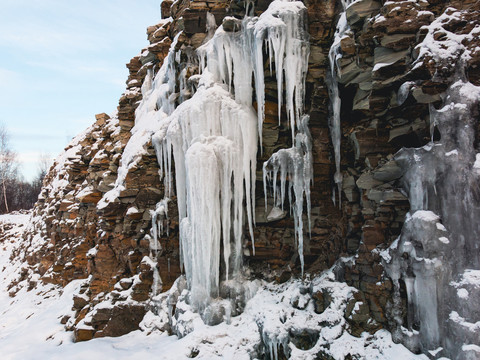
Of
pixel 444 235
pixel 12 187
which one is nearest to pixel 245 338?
pixel 444 235

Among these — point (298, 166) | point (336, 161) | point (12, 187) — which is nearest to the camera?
point (336, 161)

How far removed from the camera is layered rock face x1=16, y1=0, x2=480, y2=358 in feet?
15.9

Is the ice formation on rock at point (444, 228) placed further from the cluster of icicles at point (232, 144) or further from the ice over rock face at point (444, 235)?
the cluster of icicles at point (232, 144)

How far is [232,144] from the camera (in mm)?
7164

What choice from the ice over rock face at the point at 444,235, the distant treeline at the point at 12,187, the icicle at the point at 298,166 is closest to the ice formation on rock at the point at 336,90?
the icicle at the point at 298,166

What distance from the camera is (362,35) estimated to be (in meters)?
5.82

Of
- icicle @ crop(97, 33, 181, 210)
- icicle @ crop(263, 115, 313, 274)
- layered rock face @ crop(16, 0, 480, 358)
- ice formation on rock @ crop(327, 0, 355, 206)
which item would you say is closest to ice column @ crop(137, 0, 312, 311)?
icicle @ crop(263, 115, 313, 274)

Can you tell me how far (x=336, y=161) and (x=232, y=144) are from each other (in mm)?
2359

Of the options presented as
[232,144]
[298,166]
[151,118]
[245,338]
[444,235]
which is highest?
[151,118]

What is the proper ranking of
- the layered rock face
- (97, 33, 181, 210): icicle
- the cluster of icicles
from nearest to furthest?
the layered rock face → the cluster of icicles → (97, 33, 181, 210): icicle

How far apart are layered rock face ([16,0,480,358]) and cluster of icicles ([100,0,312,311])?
0.27 metres

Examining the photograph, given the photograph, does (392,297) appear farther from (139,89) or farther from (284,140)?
(139,89)

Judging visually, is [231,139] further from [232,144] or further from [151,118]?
[151,118]

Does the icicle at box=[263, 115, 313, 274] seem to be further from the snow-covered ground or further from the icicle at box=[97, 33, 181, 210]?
the icicle at box=[97, 33, 181, 210]
